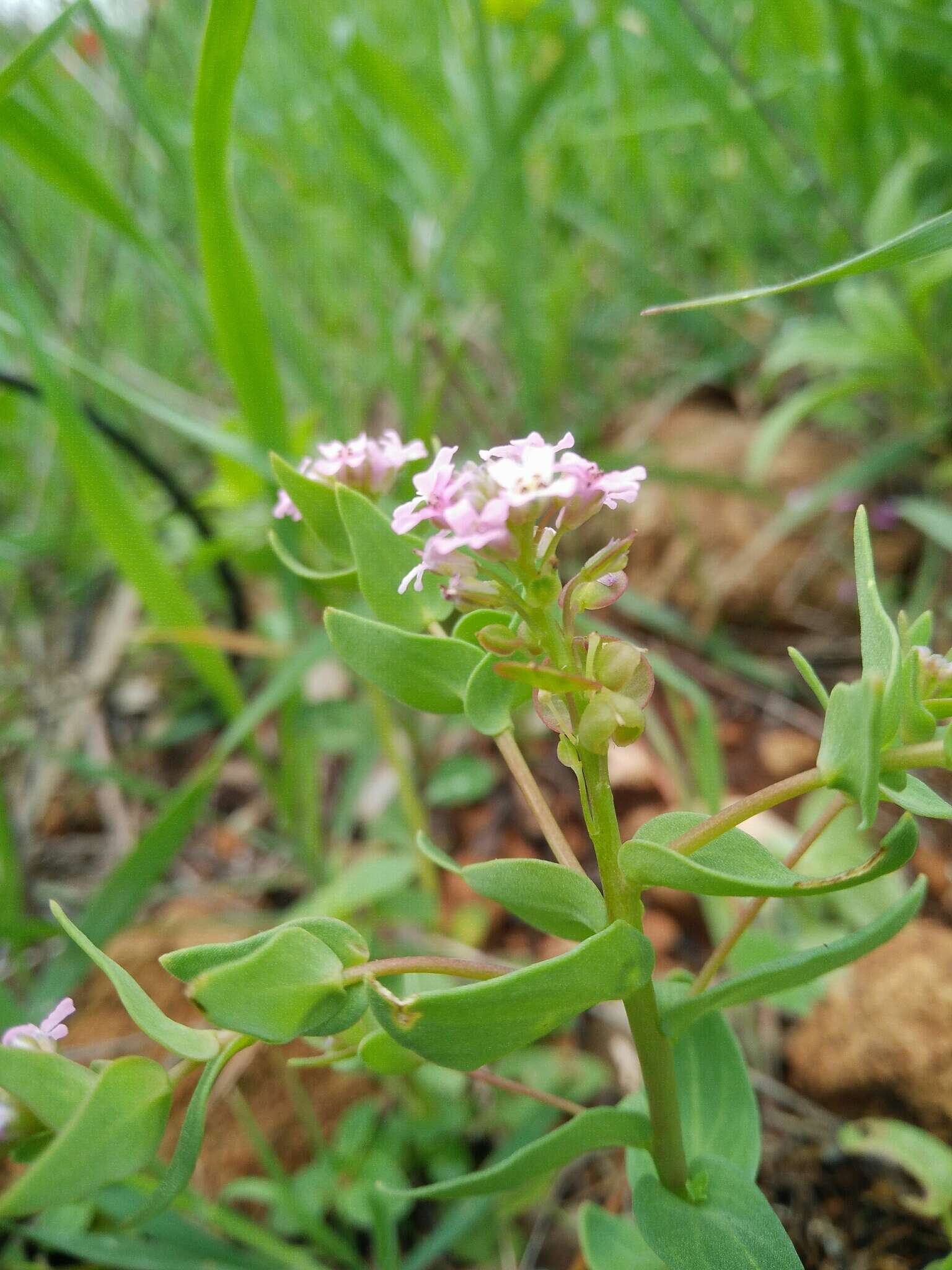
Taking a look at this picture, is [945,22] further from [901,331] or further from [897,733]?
[897,733]

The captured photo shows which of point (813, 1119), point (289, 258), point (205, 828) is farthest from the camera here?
point (289, 258)

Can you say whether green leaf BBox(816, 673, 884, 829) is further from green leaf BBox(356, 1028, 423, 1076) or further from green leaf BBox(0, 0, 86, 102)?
green leaf BBox(0, 0, 86, 102)

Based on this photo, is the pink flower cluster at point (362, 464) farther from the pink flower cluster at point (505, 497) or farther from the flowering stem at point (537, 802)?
the flowering stem at point (537, 802)

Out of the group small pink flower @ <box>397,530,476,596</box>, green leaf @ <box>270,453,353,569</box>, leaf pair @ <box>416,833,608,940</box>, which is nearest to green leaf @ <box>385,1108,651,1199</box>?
leaf pair @ <box>416,833,608,940</box>

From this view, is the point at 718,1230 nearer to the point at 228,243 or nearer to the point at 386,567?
the point at 386,567

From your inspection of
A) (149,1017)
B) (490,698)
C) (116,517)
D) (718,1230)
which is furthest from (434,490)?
(116,517)

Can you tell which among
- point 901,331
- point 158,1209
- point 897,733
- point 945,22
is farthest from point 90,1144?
point 901,331
